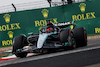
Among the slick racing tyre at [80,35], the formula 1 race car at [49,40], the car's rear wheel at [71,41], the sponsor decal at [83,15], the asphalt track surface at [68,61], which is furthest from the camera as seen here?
the sponsor decal at [83,15]

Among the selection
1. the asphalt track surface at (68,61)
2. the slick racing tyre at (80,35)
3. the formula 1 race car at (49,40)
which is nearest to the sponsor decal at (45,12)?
the formula 1 race car at (49,40)

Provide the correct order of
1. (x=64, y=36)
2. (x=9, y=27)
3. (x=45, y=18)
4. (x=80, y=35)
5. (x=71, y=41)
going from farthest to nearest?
(x=9, y=27) → (x=45, y=18) → (x=80, y=35) → (x=71, y=41) → (x=64, y=36)

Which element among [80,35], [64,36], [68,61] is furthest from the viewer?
[80,35]

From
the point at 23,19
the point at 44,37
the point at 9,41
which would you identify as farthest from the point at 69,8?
the point at 44,37

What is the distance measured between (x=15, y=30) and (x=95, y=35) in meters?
5.47

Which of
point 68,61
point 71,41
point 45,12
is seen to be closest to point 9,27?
point 45,12

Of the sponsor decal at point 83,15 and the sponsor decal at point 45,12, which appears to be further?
the sponsor decal at point 45,12

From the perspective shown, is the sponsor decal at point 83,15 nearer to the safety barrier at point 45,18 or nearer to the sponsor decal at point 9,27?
the safety barrier at point 45,18

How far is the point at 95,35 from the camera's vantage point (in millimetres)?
14578

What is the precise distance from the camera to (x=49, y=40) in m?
8.33

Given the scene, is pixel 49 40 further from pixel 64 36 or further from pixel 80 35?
pixel 80 35

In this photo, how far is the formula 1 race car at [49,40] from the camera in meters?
8.01

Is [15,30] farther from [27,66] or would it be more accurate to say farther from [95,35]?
[27,66]

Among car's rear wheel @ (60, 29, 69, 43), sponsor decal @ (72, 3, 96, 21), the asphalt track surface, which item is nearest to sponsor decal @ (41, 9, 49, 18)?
sponsor decal @ (72, 3, 96, 21)
